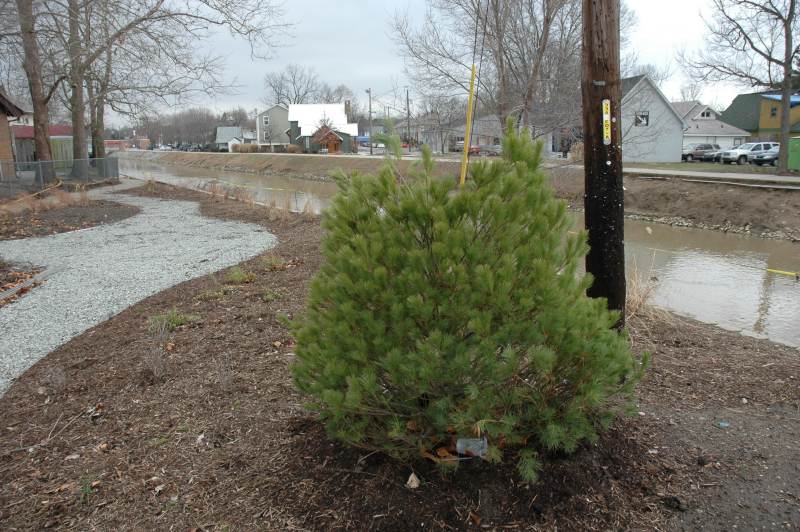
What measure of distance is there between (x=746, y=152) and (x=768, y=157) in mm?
2782

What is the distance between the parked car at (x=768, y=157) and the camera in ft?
120

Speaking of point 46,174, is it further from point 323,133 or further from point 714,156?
point 323,133

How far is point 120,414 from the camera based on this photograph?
405cm

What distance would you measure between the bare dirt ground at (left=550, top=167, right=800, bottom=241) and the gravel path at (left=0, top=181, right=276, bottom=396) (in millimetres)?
9074

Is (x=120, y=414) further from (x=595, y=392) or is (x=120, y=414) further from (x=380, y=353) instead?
(x=595, y=392)

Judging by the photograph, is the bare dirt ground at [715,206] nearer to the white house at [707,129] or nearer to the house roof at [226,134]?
the white house at [707,129]

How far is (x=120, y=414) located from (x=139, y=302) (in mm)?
3675

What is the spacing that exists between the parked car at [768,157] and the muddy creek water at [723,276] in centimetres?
2362

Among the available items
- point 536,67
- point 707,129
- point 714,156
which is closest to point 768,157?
point 714,156

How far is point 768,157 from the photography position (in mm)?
36812

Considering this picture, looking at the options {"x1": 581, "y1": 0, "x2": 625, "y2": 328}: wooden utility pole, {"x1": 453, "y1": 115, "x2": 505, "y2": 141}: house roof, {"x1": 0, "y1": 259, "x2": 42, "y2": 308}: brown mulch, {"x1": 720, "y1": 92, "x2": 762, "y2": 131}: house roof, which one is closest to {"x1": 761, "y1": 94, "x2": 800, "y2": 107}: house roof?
{"x1": 720, "y1": 92, "x2": 762, "y2": 131}: house roof

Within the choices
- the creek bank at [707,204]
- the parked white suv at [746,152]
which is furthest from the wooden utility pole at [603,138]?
the parked white suv at [746,152]

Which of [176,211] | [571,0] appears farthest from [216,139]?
[571,0]

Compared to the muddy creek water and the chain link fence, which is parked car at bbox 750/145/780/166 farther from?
the chain link fence
